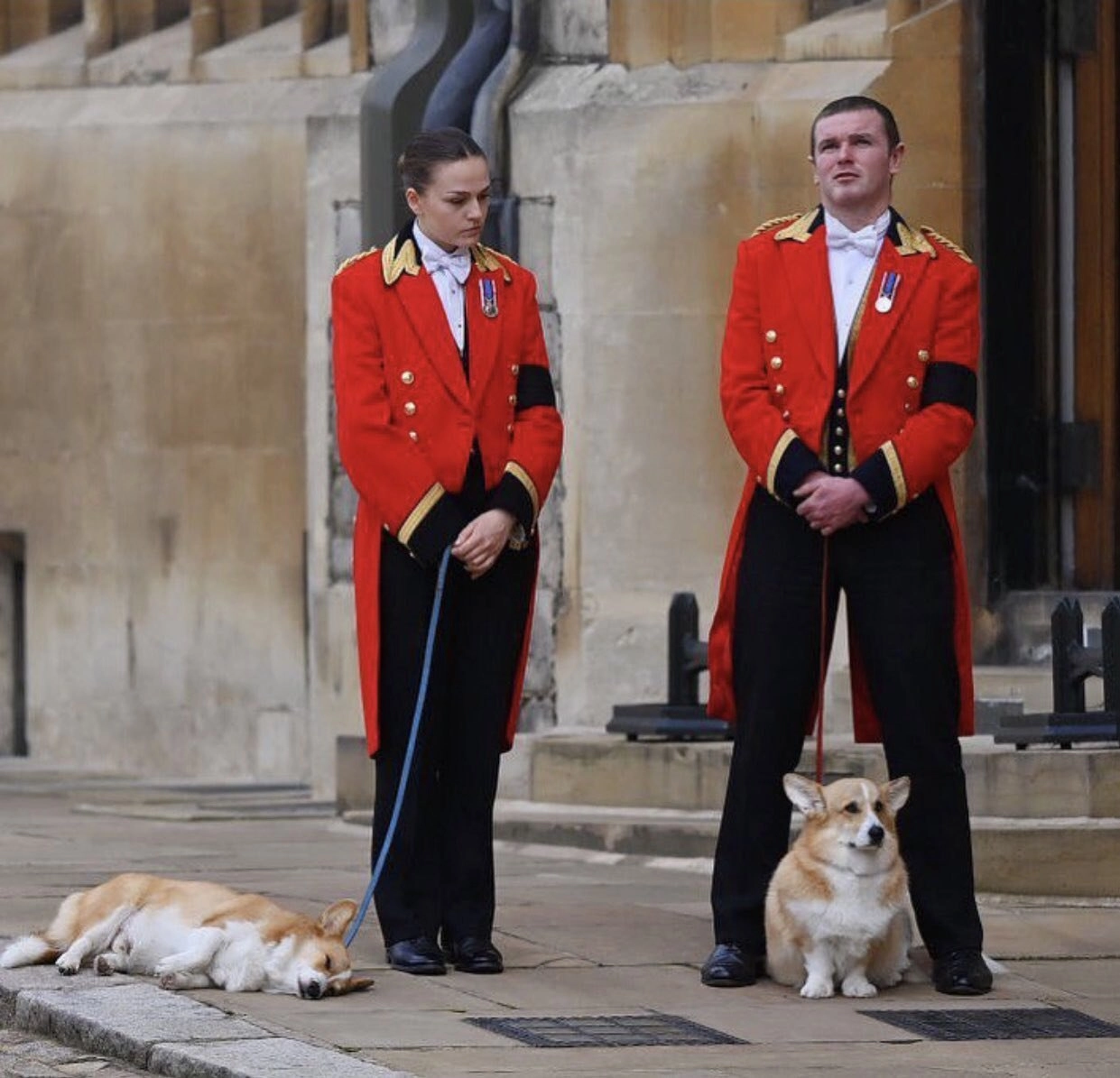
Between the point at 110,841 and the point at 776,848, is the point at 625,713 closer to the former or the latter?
the point at 110,841

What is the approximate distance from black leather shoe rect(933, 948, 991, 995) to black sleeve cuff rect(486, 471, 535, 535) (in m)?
1.22

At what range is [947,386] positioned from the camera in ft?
25.6

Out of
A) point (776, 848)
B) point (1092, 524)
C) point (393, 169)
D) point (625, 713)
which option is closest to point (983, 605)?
point (1092, 524)

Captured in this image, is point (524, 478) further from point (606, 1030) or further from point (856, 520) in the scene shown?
point (606, 1030)

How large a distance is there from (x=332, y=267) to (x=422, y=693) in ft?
21.3

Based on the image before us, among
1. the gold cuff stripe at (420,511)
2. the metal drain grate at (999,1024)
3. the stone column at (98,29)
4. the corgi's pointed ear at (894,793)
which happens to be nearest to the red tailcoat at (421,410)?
the gold cuff stripe at (420,511)

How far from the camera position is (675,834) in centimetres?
1054

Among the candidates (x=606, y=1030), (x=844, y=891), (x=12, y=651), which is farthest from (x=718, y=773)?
(x=12, y=651)

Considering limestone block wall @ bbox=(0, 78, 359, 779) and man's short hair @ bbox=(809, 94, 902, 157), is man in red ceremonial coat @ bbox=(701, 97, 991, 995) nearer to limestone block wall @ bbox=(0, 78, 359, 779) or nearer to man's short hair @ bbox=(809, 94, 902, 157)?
man's short hair @ bbox=(809, 94, 902, 157)

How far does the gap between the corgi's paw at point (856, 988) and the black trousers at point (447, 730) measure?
0.79m

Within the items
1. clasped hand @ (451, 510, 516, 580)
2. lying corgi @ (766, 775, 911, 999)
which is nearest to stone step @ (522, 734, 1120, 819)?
lying corgi @ (766, 775, 911, 999)

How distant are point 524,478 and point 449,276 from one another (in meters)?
0.45

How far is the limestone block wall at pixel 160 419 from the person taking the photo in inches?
624

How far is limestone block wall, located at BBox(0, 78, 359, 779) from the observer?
52.0 ft
